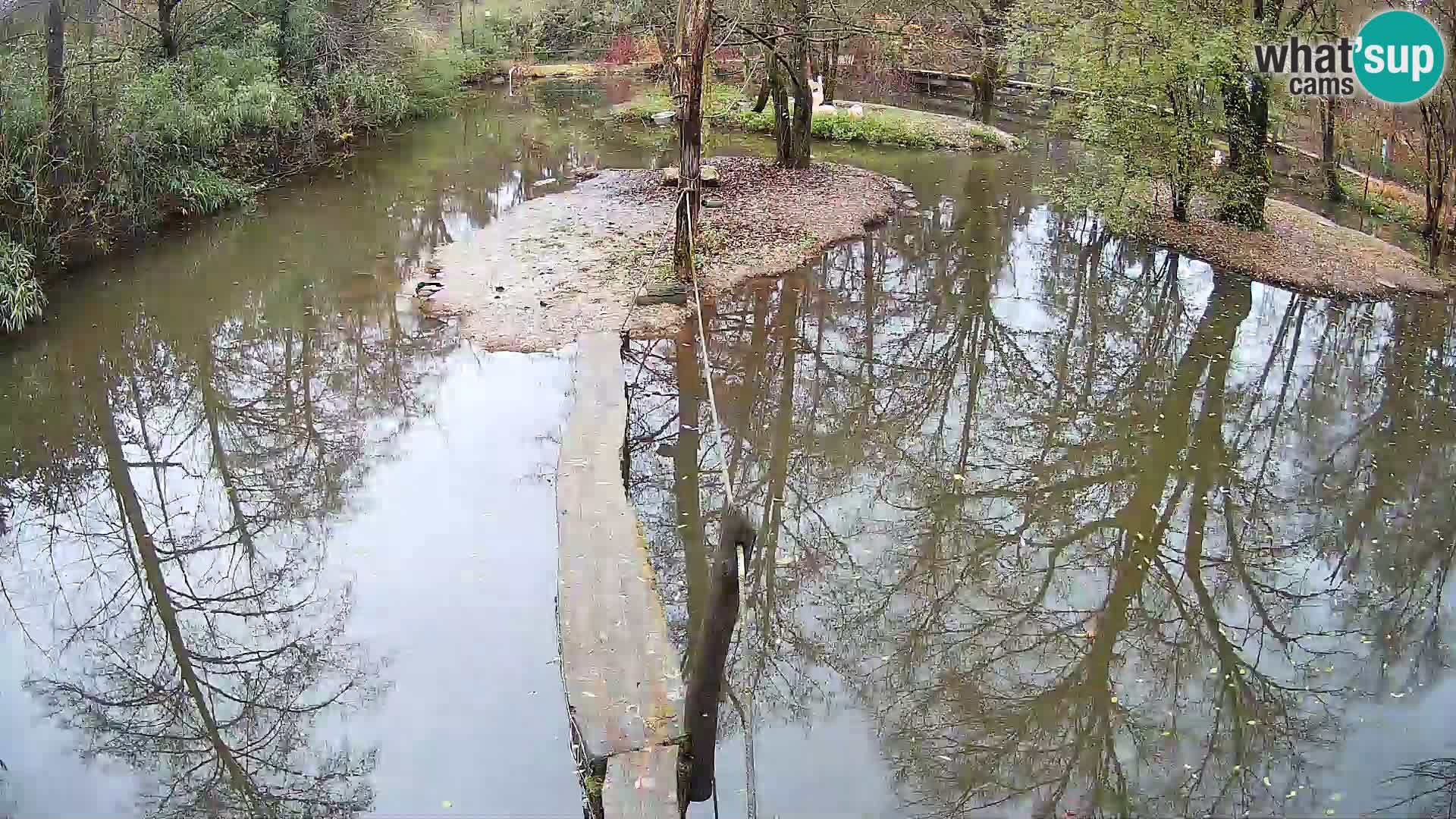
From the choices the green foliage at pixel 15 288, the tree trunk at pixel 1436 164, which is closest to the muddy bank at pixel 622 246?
the green foliage at pixel 15 288

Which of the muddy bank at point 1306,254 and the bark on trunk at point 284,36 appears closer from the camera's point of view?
the muddy bank at point 1306,254

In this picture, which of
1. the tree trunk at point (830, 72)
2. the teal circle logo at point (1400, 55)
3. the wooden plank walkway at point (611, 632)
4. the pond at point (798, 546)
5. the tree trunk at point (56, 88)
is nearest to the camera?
the wooden plank walkway at point (611, 632)

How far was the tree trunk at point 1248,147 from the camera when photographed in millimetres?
12914

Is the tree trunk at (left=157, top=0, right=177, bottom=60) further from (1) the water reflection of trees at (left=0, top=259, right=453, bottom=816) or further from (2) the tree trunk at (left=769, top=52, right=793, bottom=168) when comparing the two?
(2) the tree trunk at (left=769, top=52, right=793, bottom=168)

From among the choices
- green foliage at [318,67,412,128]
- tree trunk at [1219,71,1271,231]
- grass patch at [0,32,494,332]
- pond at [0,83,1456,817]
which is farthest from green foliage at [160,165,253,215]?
tree trunk at [1219,71,1271,231]

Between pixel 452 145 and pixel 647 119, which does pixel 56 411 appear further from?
pixel 647 119

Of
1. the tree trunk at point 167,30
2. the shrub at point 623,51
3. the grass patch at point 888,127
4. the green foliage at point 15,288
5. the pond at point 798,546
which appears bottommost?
the pond at point 798,546

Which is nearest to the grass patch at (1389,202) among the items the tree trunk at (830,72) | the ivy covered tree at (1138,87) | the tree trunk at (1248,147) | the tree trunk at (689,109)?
the tree trunk at (1248,147)

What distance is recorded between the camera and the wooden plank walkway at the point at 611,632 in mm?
4570

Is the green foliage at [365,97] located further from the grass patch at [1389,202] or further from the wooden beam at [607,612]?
the grass patch at [1389,202]

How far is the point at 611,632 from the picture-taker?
5430mm

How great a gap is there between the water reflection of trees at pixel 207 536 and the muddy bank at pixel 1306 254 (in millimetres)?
9562

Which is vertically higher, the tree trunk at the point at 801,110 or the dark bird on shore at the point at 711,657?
the tree trunk at the point at 801,110

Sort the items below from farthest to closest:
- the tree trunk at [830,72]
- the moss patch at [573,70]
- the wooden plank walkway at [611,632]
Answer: the moss patch at [573,70], the tree trunk at [830,72], the wooden plank walkway at [611,632]
